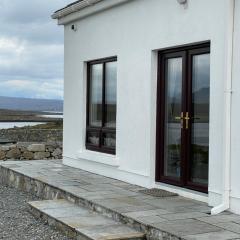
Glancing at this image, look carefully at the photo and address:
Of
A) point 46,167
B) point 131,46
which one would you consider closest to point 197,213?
point 131,46

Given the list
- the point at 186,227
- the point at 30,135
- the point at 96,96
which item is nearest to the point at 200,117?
the point at 186,227

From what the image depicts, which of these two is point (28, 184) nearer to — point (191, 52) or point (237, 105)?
point (191, 52)

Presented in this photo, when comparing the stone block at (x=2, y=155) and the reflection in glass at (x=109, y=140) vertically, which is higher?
the reflection in glass at (x=109, y=140)

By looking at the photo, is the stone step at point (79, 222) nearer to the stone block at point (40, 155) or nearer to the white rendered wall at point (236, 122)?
the white rendered wall at point (236, 122)

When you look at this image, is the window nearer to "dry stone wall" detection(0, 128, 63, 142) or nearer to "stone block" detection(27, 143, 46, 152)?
"stone block" detection(27, 143, 46, 152)

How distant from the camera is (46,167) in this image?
36.9 feet

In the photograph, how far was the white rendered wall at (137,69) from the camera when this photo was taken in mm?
6910

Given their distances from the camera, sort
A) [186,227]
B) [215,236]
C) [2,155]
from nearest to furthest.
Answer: [215,236] → [186,227] → [2,155]

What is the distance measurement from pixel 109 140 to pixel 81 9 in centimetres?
264

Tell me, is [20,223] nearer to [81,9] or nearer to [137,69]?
[137,69]

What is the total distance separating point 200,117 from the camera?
7.46 m

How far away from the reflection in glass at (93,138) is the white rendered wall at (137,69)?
0.17 metres

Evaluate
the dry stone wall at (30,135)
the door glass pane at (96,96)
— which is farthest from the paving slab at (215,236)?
the dry stone wall at (30,135)

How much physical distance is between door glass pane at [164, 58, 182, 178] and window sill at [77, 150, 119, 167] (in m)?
1.41
